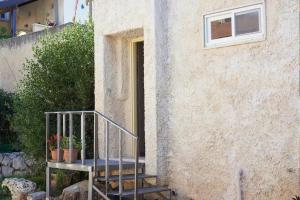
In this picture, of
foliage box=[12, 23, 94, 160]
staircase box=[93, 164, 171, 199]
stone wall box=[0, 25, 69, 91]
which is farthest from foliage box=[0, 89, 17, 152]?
staircase box=[93, 164, 171, 199]

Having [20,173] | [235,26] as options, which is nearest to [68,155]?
[235,26]

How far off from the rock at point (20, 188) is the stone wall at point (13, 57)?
536cm

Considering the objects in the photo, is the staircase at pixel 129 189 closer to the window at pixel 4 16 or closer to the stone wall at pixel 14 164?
the stone wall at pixel 14 164

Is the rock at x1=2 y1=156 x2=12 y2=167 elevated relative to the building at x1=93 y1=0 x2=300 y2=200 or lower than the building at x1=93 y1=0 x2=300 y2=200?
lower

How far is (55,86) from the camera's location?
11.1 metres

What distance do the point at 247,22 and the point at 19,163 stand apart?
8.08 meters

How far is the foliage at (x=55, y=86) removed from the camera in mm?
11023

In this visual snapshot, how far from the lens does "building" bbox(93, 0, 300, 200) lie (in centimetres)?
727

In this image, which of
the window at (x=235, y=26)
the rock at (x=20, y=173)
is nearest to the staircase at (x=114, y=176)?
the window at (x=235, y=26)

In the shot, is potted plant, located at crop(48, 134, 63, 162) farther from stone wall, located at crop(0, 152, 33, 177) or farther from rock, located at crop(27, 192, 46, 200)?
stone wall, located at crop(0, 152, 33, 177)

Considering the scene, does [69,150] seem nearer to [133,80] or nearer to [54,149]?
[54,149]

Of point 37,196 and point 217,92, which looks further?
point 37,196

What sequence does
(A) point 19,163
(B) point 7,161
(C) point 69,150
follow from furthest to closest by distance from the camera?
(B) point 7,161
(A) point 19,163
(C) point 69,150

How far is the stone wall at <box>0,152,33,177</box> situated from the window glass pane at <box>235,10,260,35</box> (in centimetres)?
755
